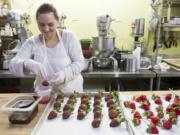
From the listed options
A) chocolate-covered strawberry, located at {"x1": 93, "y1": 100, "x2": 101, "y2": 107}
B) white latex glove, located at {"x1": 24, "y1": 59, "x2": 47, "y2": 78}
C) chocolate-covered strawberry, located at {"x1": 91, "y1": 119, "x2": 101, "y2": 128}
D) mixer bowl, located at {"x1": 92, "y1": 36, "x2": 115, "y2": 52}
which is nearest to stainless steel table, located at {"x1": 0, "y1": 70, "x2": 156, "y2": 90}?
mixer bowl, located at {"x1": 92, "y1": 36, "x2": 115, "y2": 52}

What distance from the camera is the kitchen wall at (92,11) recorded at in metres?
3.05

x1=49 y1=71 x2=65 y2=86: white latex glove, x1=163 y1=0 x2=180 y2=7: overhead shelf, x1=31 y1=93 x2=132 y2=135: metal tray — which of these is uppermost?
x1=163 y1=0 x2=180 y2=7: overhead shelf

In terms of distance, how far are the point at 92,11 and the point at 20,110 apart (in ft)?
7.43

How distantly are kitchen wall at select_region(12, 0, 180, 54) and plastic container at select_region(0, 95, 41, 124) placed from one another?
2.06 m

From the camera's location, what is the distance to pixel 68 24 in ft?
10.3

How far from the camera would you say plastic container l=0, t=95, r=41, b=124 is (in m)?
1.10

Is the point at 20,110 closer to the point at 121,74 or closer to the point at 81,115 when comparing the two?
the point at 81,115

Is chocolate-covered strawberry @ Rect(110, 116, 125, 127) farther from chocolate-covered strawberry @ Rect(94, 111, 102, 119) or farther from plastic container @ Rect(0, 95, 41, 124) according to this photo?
plastic container @ Rect(0, 95, 41, 124)

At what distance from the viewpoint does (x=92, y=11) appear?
3.10 meters

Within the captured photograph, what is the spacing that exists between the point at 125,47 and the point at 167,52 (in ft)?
2.03

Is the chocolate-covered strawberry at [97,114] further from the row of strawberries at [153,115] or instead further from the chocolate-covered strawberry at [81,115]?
the row of strawberries at [153,115]

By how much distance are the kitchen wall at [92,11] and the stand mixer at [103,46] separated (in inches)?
25.0

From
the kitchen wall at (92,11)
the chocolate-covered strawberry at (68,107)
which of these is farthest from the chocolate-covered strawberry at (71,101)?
the kitchen wall at (92,11)

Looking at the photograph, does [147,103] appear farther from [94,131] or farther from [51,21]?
[51,21]
